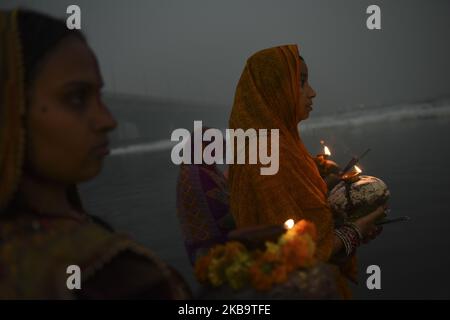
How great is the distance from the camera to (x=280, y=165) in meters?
2.36

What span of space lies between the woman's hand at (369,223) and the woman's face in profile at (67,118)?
192cm

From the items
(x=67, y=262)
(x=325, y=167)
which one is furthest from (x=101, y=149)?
(x=325, y=167)

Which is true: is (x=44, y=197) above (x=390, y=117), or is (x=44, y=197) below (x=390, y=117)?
below

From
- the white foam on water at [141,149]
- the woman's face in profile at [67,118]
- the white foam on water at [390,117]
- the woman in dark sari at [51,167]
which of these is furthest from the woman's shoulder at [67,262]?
the white foam on water at [141,149]

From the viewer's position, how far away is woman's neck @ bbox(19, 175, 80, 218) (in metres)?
1.13

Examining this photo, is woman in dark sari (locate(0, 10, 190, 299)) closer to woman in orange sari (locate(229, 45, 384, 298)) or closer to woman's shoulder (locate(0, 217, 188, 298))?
woman's shoulder (locate(0, 217, 188, 298))

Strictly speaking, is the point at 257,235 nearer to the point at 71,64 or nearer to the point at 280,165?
the point at 71,64

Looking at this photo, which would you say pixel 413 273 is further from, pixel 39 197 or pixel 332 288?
pixel 39 197

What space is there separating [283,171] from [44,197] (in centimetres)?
149

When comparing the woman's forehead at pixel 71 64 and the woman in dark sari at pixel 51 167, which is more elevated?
the woman's forehead at pixel 71 64

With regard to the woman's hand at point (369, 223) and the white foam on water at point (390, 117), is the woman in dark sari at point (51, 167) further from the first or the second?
the white foam on water at point (390, 117)

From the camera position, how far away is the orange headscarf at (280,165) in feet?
7.63

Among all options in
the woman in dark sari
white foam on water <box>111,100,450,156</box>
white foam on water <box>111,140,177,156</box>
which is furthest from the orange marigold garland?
white foam on water <box>111,140,177,156</box>

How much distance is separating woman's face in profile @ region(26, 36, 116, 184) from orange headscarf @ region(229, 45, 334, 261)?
4.42 ft
